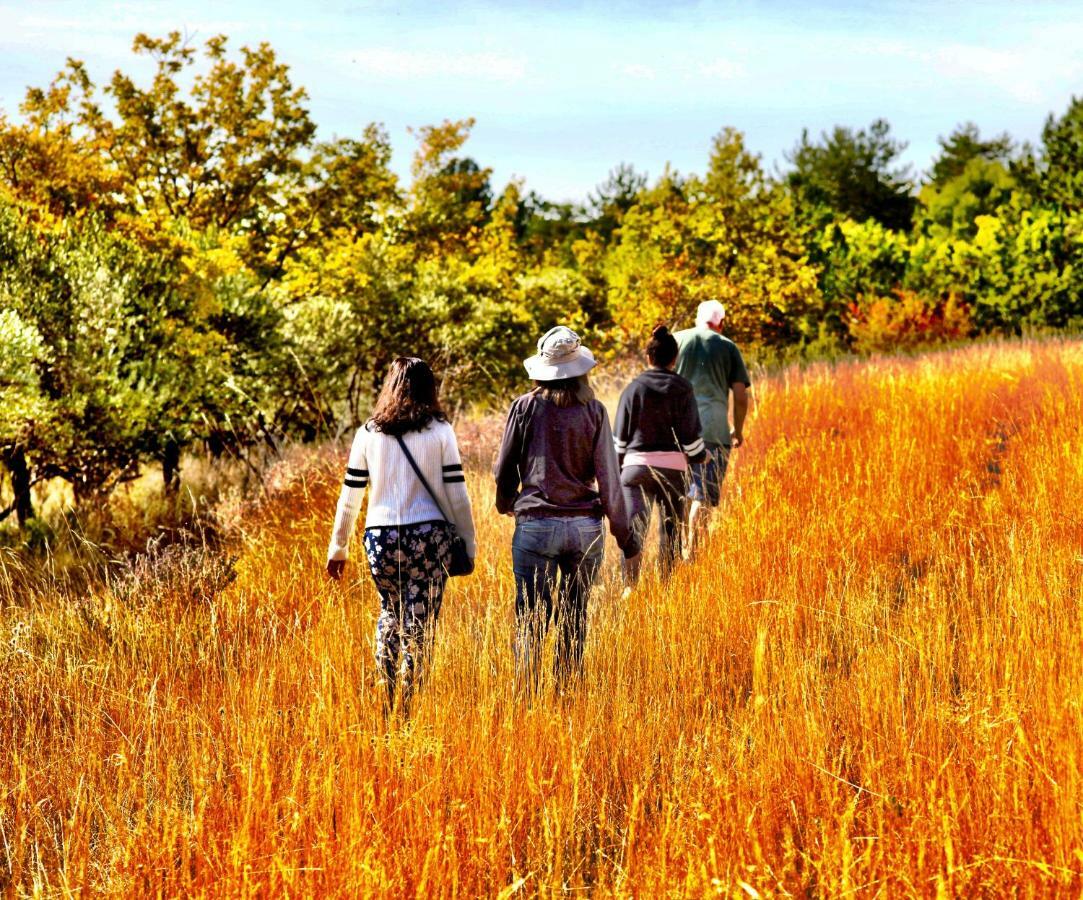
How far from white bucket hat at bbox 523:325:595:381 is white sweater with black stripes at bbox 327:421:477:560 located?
47 cm

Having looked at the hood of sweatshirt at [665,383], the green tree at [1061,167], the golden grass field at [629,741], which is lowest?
the golden grass field at [629,741]

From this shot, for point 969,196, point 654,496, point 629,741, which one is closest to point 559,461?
point 629,741

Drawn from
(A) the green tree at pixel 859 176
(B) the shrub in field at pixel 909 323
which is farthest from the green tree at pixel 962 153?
(B) the shrub in field at pixel 909 323

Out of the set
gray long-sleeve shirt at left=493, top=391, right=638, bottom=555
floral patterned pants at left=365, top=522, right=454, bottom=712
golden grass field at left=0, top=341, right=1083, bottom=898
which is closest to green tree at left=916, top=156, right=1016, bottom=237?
golden grass field at left=0, top=341, right=1083, bottom=898

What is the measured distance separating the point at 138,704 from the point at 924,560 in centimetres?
389

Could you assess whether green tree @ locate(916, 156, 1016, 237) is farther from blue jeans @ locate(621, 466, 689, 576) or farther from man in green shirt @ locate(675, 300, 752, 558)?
blue jeans @ locate(621, 466, 689, 576)

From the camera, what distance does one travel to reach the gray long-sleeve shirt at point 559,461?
4301 millimetres

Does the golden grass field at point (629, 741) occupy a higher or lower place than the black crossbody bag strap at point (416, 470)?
lower

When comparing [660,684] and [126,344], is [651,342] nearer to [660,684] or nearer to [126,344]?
[660,684]

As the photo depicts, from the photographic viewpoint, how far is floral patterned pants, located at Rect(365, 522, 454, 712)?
13.8 ft

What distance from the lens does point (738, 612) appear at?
4.60m

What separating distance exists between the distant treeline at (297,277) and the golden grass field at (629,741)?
18.7ft

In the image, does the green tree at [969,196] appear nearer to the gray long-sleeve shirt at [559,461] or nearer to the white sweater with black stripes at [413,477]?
the gray long-sleeve shirt at [559,461]

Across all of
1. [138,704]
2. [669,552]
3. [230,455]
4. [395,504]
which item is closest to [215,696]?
[138,704]
